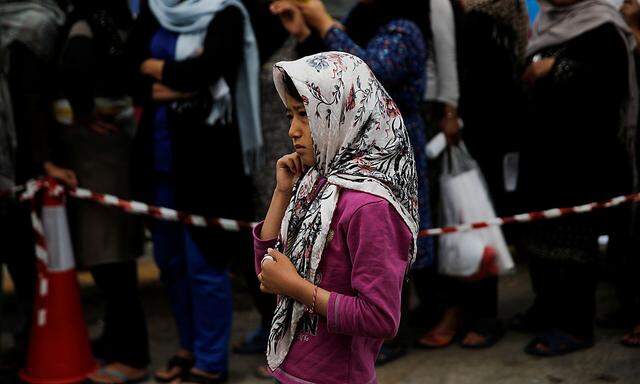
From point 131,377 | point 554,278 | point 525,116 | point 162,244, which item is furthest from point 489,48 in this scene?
point 131,377

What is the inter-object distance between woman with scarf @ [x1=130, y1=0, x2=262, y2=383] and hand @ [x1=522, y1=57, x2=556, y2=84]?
1.30 m

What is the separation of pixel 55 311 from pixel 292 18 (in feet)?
5.81

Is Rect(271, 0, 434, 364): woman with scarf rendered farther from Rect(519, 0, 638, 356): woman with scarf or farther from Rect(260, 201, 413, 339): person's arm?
Rect(260, 201, 413, 339): person's arm

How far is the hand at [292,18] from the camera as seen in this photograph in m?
3.41

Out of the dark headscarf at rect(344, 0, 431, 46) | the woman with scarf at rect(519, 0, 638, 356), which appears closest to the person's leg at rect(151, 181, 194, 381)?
the dark headscarf at rect(344, 0, 431, 46)

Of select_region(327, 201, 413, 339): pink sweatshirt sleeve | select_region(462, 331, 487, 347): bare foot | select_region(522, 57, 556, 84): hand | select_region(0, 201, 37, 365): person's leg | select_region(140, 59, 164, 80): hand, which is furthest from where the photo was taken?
select_region(0, 201, 37, 365): person's leg

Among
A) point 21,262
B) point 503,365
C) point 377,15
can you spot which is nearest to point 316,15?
point 377,15

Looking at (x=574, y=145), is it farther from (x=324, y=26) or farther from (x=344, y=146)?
(x=344, y=146)

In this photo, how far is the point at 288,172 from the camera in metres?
2.10

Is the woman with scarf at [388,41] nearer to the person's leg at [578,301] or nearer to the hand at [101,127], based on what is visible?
the person's leg at [578,301]

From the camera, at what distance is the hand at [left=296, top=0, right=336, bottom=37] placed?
3373 mm

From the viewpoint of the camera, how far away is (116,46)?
378cm

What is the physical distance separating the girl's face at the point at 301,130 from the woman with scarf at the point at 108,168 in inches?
77.8

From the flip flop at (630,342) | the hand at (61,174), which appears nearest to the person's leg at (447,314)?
the flip flop at (630,342)
